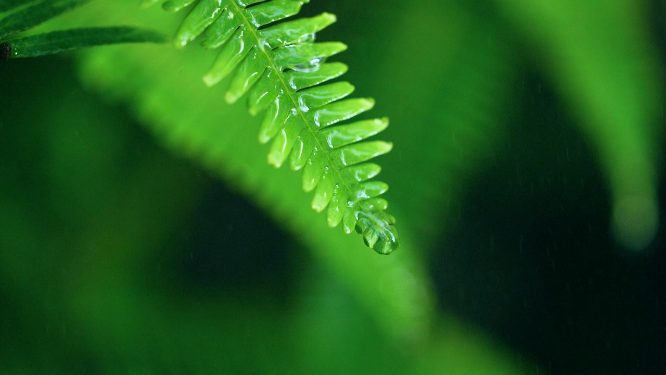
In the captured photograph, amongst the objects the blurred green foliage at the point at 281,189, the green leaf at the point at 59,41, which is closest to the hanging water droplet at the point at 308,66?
the green leaf at the point at 59,41

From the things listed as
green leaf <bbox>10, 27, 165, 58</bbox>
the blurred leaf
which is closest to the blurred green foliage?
the blurred leaf

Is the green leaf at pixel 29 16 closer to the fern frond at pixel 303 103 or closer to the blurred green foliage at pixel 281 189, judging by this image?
the fern frond at pixel 303 103

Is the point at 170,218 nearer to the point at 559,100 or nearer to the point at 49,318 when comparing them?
the point at 49,318

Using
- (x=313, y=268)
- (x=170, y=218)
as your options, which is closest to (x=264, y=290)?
(x=313, y=268)

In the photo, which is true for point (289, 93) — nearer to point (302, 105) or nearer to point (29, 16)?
point (302, 105)

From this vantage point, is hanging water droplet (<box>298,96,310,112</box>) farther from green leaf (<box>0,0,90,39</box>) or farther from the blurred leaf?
the blurred leaf
